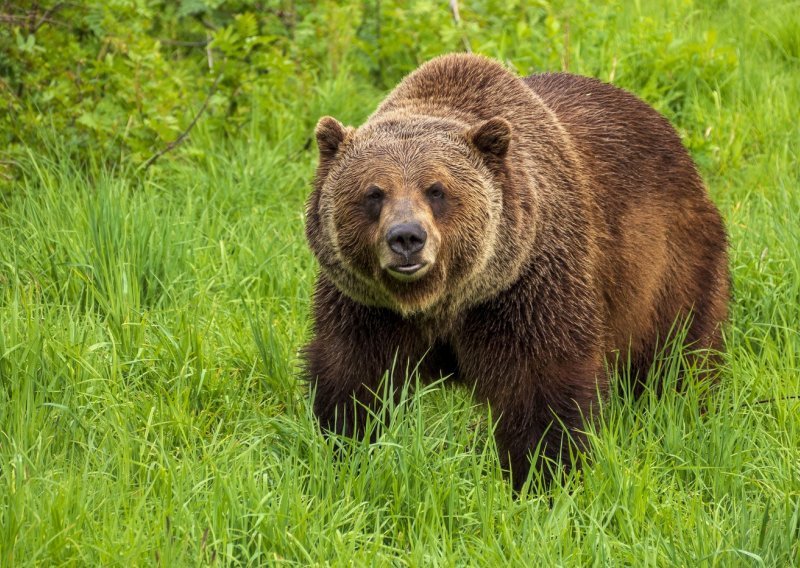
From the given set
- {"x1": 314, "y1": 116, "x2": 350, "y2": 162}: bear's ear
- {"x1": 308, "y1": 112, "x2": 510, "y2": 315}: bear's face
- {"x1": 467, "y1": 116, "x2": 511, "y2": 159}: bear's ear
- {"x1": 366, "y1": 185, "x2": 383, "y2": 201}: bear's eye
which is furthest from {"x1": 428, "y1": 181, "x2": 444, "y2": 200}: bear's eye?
{"x1": 314, "y1": 116, "x2": 350, "y2": 162}: bear's ear

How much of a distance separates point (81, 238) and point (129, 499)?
2212 millimetres

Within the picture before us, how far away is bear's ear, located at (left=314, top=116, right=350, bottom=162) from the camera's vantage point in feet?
16.0

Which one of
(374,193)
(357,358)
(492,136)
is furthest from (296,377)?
(492,136)

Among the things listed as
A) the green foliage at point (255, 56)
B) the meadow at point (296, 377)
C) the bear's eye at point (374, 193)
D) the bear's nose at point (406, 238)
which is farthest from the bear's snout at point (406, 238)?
the green foliage at point (255, 56)

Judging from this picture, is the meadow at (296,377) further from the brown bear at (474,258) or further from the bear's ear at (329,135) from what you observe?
the bear's ear at (329,135)

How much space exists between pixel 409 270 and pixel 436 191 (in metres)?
0.42

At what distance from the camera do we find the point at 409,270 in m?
4.36

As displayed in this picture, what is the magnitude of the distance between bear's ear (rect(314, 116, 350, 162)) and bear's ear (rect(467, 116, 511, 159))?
512 mm

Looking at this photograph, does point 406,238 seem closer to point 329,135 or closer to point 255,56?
point 329,135

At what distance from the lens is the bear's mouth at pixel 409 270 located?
4.36m

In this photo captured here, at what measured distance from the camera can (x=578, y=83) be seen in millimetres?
5949

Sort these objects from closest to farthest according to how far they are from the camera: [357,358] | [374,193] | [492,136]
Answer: [374,193] < [492,136] < [357,358]

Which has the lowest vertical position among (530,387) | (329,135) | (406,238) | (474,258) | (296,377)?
(296,377)

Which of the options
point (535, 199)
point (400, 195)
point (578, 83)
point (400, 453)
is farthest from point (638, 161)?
point (400, 453)
